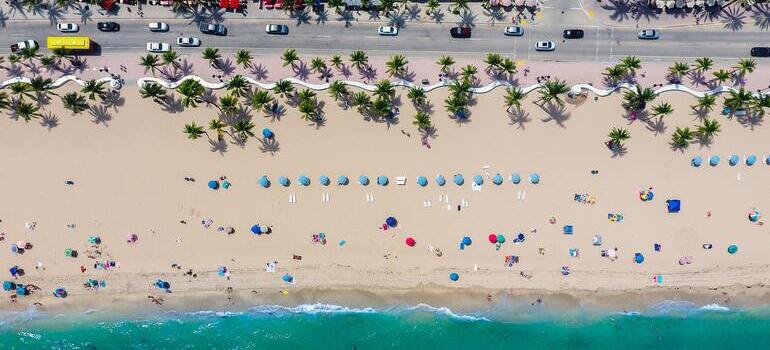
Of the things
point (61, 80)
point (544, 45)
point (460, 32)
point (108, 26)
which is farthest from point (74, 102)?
point (544, 45)

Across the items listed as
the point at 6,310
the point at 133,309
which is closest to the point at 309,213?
the point at 133,309

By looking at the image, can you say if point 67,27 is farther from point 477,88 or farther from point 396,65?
point 477,88

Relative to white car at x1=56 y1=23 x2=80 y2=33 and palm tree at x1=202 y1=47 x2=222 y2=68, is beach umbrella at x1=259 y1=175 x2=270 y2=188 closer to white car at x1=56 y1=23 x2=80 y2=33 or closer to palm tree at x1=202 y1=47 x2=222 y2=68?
palm tree at x1=202 y1=47 x2=222 y2=68

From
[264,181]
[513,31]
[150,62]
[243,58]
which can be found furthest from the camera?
[264,181]

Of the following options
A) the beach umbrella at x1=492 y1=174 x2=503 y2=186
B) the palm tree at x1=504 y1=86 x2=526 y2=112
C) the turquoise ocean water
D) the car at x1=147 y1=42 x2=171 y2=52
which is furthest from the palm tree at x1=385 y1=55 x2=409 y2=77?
the turquoise ocean water

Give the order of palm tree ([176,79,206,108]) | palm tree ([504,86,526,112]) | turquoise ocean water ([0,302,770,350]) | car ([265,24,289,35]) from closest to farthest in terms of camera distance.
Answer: palm tree ([176,79,206,108]) < palm tree ([504,86,526,112]) < car ([265,24,289,35]) < turquoise ocean water ([0,302,770,350])

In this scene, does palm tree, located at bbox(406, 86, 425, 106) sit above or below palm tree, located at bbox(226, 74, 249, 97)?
below
